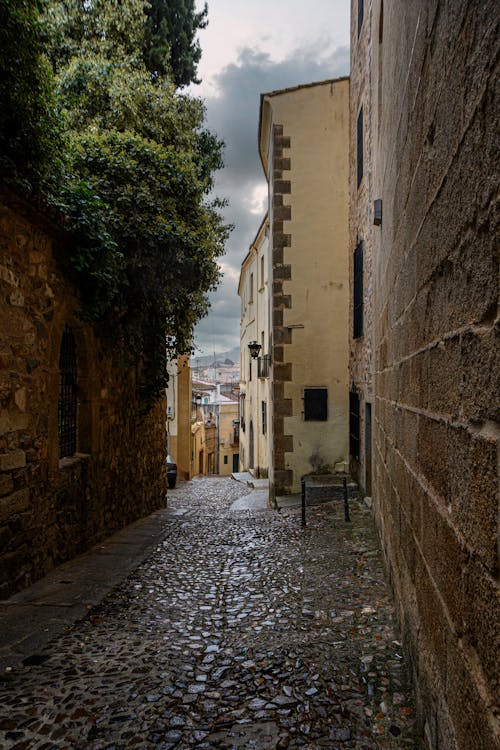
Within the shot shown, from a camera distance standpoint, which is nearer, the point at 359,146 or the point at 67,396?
the point at 67,396

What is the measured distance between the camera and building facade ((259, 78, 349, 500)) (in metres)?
10.3

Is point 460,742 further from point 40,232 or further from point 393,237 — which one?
point 40,232

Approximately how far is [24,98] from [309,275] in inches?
262

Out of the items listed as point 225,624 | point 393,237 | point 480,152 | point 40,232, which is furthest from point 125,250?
point 480,152

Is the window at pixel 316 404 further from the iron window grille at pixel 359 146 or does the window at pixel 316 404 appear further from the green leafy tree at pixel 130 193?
the iron window grille at pixel 359 146

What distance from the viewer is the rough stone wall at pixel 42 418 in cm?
463

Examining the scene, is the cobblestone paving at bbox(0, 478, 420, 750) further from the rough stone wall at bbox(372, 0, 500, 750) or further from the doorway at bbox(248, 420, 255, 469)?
the doorway at bbox(248, 420, 255, 469)

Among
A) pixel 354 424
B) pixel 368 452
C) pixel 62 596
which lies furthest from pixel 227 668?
pixel 354 424

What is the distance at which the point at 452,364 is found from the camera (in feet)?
5.31

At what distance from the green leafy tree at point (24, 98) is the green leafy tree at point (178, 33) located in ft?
26.0

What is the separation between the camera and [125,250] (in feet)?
22.6

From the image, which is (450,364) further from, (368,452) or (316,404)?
(316,404)

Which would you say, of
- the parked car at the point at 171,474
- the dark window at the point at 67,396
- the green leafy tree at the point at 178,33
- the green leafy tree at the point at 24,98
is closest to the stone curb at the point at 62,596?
the dark window at the point at 67,396

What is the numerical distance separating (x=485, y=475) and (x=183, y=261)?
6.50m
